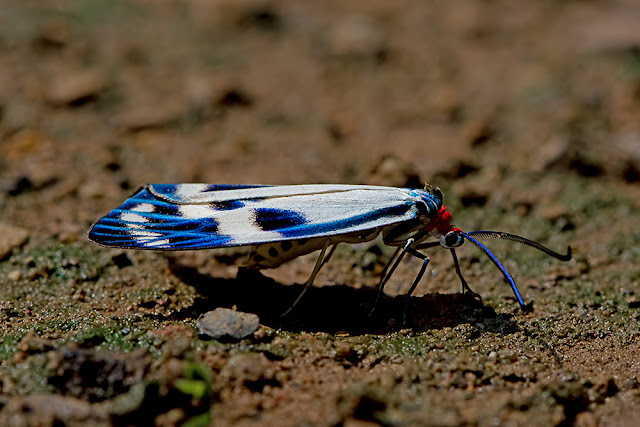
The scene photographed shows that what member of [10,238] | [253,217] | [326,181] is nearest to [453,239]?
[253,217]

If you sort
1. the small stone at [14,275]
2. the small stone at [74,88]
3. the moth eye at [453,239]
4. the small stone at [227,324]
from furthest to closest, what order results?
the small stone at [74,88] → the small stone at [14,275] → the moth eye at [453,239] → the small stone at [227,324]

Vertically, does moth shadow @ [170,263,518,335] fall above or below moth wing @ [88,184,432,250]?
below

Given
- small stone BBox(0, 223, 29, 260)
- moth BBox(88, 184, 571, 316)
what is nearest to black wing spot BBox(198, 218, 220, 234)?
moth BBox(88, 184, 571, 316)

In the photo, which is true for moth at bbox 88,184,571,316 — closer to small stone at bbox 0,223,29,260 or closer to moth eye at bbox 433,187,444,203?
moth eye at bbox 433,187,444,203

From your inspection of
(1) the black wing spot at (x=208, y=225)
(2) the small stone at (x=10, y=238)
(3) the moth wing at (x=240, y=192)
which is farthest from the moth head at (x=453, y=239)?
(2) the small stone at (x=10, y=238)

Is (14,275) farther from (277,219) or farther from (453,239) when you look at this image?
(453,239)

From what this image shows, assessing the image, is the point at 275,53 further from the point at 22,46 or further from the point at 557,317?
the point at 557,317

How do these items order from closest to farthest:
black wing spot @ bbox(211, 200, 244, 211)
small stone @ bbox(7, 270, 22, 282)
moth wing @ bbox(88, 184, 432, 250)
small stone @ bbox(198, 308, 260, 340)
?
small stone @ bbox(198, 308, 260, 340)
moth wing @ bbox(88, 184, 432, 250)
black wing spot @ bbox(211, 200, 244, 211)
small stone @ bbox(7, 270, 22, 282)

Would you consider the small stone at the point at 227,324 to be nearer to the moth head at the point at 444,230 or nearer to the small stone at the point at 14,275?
the moth head at the point at 444,230
